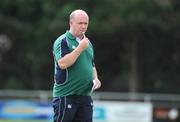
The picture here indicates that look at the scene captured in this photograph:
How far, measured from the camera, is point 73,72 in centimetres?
750

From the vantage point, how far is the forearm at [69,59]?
7.22 meters

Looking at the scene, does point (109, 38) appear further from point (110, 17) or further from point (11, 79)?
point (11, 79)

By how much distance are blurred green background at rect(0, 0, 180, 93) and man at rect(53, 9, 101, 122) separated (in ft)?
73.4

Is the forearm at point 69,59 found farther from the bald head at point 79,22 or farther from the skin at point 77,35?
the bald head at point 79,22

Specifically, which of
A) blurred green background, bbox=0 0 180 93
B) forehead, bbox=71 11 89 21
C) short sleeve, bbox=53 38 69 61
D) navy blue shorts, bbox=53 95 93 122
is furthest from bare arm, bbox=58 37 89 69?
blurred green background, bbox=0 0 180 93

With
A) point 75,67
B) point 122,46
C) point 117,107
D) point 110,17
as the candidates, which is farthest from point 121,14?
point 75,67

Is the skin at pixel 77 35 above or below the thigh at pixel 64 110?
above

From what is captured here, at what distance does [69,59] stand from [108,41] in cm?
2558

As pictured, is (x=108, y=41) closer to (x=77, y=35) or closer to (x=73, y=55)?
(x=77, y=35)

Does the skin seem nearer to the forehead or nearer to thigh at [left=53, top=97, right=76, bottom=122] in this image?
the forehead

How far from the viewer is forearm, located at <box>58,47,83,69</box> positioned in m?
7.22

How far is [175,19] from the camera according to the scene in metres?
31.3

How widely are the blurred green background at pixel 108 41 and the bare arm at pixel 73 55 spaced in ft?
74.4

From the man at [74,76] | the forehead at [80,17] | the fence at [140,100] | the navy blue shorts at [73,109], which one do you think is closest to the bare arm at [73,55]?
the man at [74,76]
